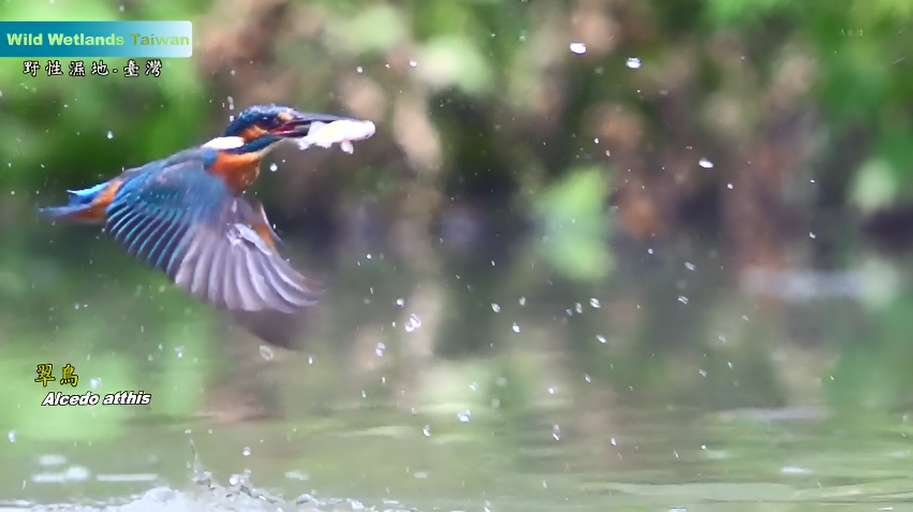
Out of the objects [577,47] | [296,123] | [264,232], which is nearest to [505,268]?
[577,47]

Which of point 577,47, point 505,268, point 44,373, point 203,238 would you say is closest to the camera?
point 203,238

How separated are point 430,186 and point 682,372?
7.22 metres

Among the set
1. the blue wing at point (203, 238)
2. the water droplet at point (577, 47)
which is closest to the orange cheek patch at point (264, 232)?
the blue wing at point (203, 238)

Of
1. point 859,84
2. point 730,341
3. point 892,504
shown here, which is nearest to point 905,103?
point 859,84

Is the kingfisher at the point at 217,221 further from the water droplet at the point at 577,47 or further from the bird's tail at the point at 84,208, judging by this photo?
the water droplet at the point at 577,47

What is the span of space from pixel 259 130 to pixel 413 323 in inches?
127

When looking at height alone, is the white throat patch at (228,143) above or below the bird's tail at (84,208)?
above

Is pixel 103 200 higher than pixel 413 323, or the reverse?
pixel 413 323

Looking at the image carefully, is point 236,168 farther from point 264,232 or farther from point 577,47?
point 577,47

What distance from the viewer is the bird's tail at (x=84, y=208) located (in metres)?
3.09

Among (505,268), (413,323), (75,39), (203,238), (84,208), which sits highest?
(505,268)

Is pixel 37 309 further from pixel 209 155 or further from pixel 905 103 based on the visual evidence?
pixel 905 103

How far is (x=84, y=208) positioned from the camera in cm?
316

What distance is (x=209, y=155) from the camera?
3.27 metres
